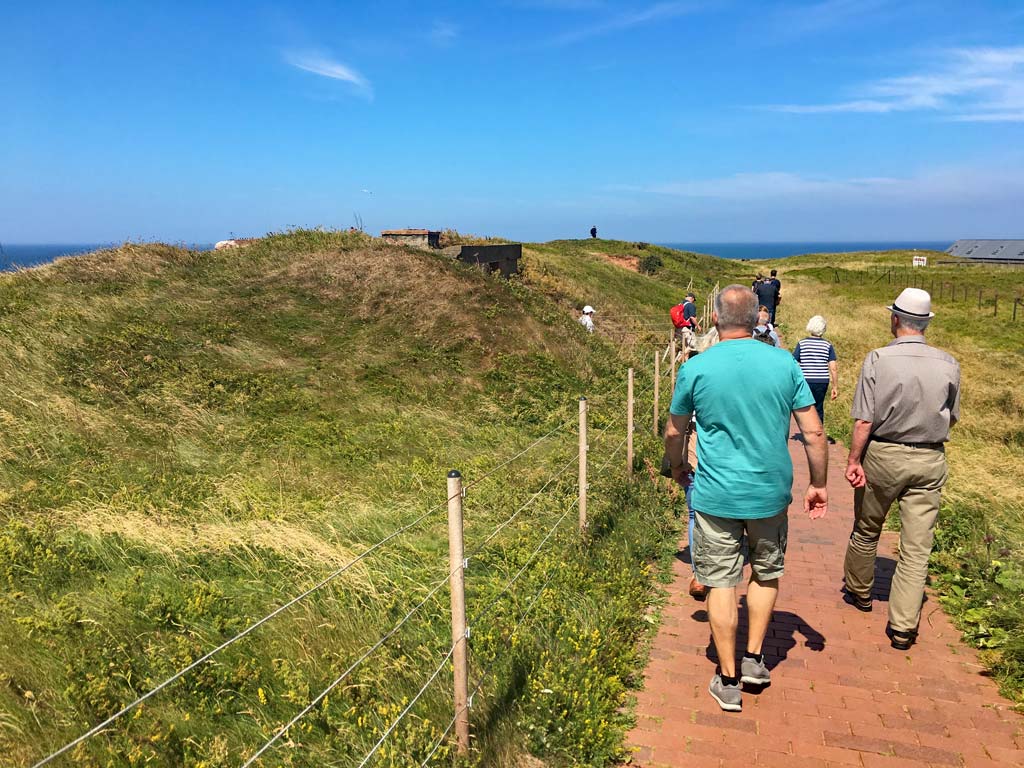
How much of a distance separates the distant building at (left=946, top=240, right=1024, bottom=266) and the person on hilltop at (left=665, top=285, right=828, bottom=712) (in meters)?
111

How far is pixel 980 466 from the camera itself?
8070 mm

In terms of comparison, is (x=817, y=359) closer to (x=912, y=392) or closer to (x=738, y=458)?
(x=912, y=392)

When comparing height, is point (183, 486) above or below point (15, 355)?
below

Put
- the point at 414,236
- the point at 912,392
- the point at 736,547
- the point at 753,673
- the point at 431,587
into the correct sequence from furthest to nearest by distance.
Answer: the point at 414,236
the point at 431,587
the point at 912,392
the point at 753,673
the point at 736,547

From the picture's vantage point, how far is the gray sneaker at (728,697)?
3635 millimetres

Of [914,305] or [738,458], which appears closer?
[738,458]

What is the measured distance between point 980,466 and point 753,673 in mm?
6258

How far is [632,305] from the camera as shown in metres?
27.5

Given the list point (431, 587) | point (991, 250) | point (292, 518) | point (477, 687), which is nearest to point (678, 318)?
point (292, 518)

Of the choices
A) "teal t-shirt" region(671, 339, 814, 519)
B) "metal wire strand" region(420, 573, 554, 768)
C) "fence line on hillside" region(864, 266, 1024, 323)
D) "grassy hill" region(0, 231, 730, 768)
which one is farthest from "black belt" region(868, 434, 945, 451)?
"fence line on hillside" region(864, 266, 1024, 323)

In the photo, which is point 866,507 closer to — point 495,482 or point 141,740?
point 495,482

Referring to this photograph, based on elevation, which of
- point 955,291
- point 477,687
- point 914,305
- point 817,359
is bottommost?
point 955,291

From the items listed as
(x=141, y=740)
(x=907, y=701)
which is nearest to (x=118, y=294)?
(x=141, y=740)

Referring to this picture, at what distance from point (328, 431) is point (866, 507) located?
6914mm
